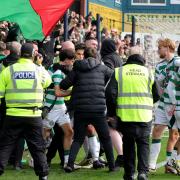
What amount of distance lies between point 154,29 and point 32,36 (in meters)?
17.3

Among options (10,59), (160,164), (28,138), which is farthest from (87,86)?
(160,164)

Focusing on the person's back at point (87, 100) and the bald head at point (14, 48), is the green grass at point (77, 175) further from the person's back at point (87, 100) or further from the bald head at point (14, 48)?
the bald head at point (14, 48)

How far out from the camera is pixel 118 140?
13.0 meters

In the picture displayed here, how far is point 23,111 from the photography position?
10.9 m

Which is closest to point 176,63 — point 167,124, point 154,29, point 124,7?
point 167,124

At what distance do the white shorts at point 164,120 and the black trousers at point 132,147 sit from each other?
148cm

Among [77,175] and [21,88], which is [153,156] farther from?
[21,88]

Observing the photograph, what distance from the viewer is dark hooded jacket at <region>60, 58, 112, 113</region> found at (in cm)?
1221

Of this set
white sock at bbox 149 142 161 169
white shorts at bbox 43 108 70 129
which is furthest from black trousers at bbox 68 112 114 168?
white sock at bbox 149 142 161 169

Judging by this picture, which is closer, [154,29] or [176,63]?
[176,63]

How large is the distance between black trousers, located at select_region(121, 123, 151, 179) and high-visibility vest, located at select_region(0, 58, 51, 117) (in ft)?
4.19

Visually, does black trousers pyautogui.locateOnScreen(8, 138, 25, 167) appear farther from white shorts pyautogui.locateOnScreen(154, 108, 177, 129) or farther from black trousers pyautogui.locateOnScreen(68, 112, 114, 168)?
white shorts pyautogui.locateOnScreen(154, 108, 177, 129)

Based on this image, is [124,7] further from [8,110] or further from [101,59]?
[8,110]

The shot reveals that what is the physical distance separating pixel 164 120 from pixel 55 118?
171 cm
